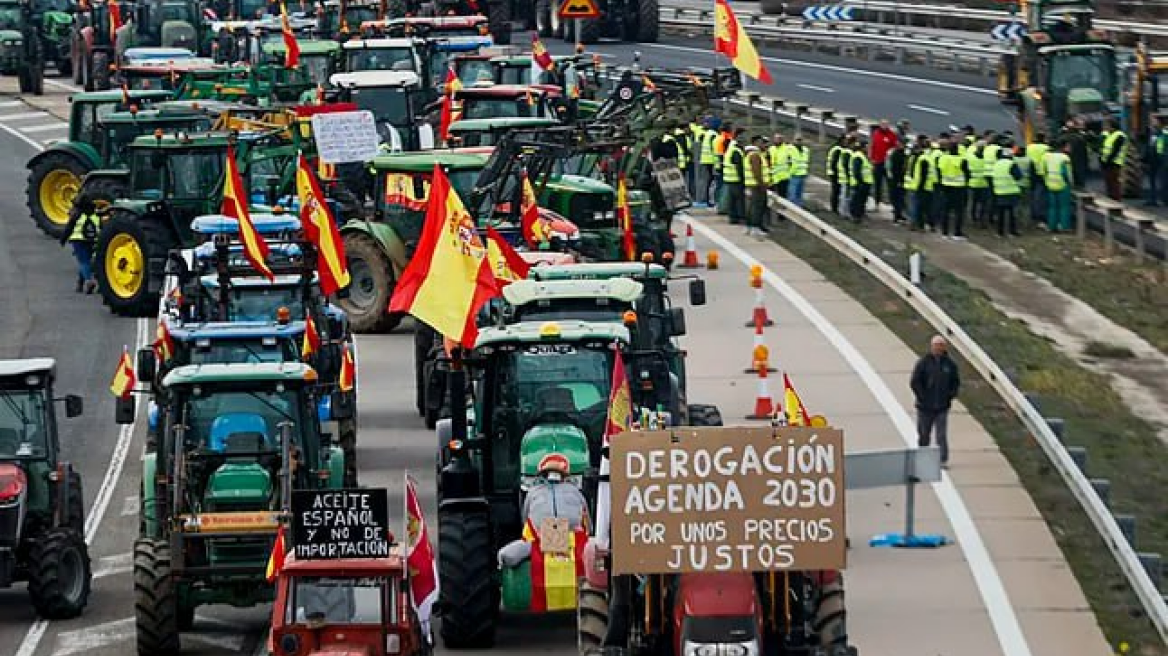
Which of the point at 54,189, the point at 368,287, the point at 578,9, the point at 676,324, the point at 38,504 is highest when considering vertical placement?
the point at 578,9

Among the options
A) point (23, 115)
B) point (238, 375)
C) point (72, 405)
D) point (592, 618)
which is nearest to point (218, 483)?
point (238, 375)

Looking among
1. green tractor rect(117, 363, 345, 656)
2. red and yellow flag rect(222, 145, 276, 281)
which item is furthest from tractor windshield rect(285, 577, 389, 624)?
red and yellow flag rect(222, 145, 276, 281)

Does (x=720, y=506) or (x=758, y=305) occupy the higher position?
(x=720, y=506)

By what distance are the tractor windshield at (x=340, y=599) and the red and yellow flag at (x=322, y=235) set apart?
9.68 meters

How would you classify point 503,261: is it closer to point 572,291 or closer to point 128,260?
point 572,291

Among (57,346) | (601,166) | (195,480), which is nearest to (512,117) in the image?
(601,166)

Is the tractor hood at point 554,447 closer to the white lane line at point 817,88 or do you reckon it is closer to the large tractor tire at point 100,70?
the large tractor tire at point 100,70

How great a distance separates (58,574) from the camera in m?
22.8

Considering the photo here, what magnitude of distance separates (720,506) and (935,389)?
999cm

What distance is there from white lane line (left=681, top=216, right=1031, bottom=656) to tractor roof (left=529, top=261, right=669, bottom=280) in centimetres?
336

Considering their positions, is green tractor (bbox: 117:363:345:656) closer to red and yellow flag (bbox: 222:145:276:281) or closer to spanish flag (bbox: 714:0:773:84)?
red and yellow flag (bbox: 222:145:276:281)

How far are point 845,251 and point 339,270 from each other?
36.7ft

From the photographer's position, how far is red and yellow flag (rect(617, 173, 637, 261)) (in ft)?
117

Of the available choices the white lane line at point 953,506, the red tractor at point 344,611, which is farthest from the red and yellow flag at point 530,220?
the red tractor at point 344,611
